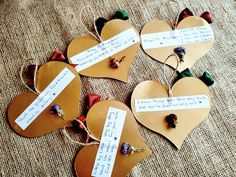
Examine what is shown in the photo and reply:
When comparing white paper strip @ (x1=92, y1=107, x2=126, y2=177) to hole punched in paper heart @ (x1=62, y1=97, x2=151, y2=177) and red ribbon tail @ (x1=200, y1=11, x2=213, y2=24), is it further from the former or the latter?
red ribbon tail @ (x1=200, y1=11, x2=213, y2=24)

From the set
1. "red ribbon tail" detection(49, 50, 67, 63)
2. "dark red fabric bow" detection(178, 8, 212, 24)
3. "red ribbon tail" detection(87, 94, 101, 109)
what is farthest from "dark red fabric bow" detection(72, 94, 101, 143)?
"dark red fabric bow" detection(178, 8, 212, 24)

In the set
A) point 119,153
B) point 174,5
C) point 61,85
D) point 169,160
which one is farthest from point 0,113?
point 174,5

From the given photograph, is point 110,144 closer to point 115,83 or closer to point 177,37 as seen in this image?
point 115,83

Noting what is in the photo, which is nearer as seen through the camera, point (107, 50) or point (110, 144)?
point (110, 144)

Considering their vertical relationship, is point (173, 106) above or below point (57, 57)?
below

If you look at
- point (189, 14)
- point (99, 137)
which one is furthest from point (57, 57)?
point (189, 14)
